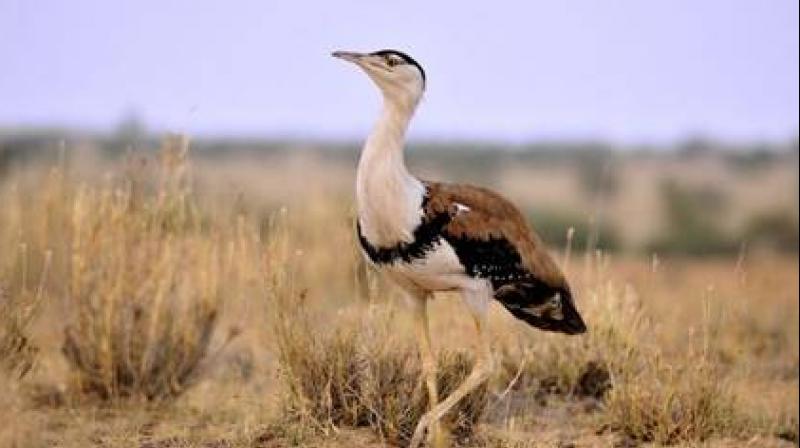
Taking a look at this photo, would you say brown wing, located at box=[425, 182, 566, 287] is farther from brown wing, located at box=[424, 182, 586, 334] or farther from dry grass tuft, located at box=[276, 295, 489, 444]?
dry grass tuft, located at box=[276, 295, 489, 444]

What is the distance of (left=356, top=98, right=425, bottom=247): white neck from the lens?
6762mm

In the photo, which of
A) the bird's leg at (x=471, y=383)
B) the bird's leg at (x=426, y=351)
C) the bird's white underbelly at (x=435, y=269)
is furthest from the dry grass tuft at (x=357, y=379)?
the bird's white underbelly at (x=435, y=269)

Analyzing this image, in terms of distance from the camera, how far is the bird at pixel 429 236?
682cm

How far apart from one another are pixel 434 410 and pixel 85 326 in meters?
2.99

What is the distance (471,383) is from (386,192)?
1.15 meters

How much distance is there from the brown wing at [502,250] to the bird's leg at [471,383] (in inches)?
9.8

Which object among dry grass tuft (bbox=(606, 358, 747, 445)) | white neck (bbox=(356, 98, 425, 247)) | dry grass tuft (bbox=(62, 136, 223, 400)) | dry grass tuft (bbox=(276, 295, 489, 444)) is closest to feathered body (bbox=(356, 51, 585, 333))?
white neck (bbox=(356, 98, 425, 247))

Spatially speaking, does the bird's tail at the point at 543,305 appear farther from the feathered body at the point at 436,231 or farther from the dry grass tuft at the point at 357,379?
the dry grass tuft at the point at 357,379

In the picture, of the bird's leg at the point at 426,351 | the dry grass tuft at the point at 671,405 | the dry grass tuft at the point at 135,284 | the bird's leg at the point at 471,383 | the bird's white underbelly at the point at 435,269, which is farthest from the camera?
the dry grass tuft at the point at 135,284

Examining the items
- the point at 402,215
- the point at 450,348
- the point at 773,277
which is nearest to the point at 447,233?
the point at 402,215

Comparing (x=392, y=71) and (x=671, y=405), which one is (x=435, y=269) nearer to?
(x=392, y=71)

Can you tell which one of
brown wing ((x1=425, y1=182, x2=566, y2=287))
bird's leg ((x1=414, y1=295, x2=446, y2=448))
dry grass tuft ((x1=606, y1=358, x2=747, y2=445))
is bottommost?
dry grass tuft ((x1=606, y1=358, x2=747, y2=445))

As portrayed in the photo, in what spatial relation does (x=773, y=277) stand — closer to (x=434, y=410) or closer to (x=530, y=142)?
(x=434, y=410)

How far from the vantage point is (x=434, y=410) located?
284 inches
